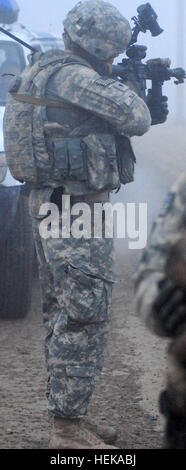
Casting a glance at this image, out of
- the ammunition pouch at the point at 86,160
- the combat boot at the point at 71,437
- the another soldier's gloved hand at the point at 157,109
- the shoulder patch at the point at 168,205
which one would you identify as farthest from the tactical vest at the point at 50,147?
the shoulder patch at the point at 168,205

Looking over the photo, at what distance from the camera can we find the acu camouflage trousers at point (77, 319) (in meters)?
3.98

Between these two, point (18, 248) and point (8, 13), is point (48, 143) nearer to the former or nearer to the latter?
point (18, 248)

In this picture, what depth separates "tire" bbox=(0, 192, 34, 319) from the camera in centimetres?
627

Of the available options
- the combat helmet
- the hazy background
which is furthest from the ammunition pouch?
the hazy background

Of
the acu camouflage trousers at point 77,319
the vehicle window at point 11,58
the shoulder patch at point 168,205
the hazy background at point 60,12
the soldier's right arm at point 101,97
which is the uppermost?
the hazy background at point 60,12

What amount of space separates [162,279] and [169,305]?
69mm

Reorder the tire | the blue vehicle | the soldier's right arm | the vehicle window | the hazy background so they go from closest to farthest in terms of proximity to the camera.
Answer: the soldier's right arm → the blue vehicle → the tire → the vehicle window → the hazy background

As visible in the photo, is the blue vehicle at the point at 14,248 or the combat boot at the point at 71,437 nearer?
the combat boot at the point at 71,437

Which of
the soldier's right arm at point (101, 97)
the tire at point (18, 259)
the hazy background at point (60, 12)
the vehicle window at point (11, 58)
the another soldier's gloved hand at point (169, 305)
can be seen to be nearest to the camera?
the another soldier's gloved hand at point (169, 305)

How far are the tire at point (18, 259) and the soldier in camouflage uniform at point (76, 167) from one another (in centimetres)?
204

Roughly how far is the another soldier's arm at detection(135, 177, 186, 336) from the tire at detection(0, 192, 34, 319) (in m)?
3.86

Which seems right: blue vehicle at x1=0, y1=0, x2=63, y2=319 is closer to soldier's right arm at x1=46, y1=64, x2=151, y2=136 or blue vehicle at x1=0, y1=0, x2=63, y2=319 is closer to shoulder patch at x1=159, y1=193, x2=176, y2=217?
soldier's right arm at x1=46, y1=64, x2=151, y2=136

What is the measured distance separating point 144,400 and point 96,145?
1489 mm

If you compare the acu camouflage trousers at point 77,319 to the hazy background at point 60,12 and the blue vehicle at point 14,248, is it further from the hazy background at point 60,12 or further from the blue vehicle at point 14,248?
the hazy background at point 60,12
